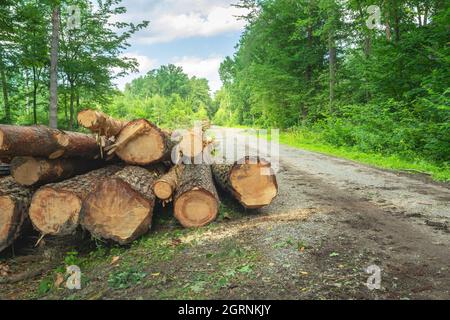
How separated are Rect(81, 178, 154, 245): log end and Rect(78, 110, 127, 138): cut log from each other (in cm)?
114

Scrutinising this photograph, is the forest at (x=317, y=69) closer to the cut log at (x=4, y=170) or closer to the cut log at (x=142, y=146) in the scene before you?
the cut log at (x=4, y=170)

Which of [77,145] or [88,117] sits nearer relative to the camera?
[88,117]

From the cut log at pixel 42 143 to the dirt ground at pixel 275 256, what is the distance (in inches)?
56.3

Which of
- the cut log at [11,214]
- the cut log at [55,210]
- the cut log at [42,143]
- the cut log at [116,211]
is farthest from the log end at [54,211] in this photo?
the cut log at [42,143]

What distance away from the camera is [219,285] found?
10.7 ft

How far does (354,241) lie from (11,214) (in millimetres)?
4685

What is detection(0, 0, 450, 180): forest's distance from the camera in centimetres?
1160

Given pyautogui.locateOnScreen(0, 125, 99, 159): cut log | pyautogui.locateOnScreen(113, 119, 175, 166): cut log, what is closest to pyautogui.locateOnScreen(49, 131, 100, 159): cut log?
pyautogui.locateOnScreen(0, 125, 99, 159): cut log

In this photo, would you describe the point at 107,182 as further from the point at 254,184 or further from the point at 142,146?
the point at 254,184

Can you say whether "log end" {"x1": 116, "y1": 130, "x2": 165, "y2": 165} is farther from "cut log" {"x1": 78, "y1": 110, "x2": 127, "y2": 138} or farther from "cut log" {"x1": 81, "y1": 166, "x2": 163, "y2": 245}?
"cut log" {"x1": 81, "y1": 166, "x2": 163, "y2": 245}

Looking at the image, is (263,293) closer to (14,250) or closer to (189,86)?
(14,250)

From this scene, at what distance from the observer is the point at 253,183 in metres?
5.63

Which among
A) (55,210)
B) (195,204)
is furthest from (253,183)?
(55,210)

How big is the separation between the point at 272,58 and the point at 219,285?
2736cm
